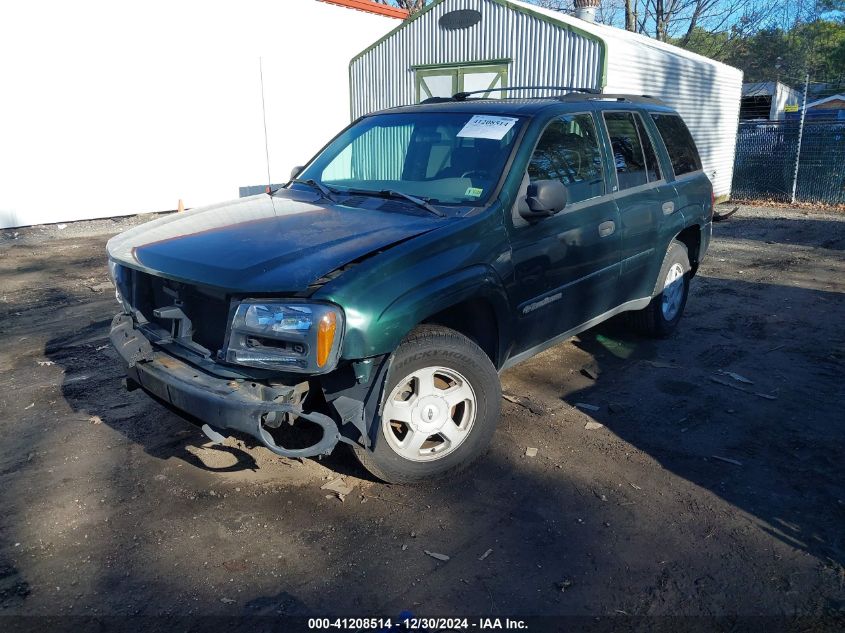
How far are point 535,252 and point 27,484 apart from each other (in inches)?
122

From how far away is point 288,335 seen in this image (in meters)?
2.98

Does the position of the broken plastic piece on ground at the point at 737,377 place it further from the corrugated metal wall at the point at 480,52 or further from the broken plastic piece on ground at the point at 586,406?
the corrugated metal wall at the point at 480,52

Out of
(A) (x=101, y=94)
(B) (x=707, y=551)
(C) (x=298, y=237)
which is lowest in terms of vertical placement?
(B) (x=707, y=551)

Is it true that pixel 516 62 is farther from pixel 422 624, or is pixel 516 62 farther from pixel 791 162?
pixel 422 624

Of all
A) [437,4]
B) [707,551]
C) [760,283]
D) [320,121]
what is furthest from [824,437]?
[320,121]

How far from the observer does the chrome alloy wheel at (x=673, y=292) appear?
5895mm

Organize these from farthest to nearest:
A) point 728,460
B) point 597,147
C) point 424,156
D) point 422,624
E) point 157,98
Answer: point 157,98, point 597,147, point 424,156, point 728,460, point 422,624

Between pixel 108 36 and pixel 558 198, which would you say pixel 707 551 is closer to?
pixel 558 198

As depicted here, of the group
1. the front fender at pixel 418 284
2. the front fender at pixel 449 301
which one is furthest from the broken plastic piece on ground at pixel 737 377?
the front fender at pixel 418 284

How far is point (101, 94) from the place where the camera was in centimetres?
1279

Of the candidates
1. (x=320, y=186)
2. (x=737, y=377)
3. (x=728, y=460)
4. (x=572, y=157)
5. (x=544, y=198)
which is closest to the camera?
(x=544, y=198)

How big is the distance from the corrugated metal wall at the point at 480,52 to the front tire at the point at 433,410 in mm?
8682

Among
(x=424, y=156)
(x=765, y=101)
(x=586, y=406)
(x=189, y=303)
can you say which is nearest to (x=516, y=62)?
(x=424, y=156)

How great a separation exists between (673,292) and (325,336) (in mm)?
4106
